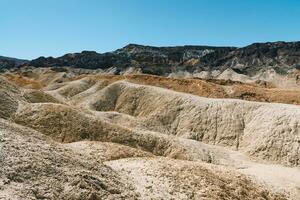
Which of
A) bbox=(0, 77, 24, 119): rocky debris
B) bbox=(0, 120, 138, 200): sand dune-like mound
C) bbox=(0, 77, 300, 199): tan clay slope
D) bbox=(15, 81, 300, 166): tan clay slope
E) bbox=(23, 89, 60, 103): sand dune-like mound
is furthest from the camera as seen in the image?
bbox=(23, 89, 60, 103): sand dune-like mound

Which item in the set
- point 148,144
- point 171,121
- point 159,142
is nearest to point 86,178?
point 148,144

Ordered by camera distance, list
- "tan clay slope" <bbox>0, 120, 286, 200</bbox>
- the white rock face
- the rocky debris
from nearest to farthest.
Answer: "tan clay slope" <bbox>0, 120, 286, 200</bbox>
the rocky debris
the white rock face

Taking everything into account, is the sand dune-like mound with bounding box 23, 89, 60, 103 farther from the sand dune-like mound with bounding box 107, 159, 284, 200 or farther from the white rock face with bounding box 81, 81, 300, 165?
the sand dune-like mound with bounding box 107, 159, 284, 200

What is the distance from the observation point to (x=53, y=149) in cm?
2567

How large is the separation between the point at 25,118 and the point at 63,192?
27.7 metres

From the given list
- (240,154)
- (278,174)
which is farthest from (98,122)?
(278,174)

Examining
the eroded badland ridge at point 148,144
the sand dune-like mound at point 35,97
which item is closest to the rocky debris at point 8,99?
the eroded badland ridge at point 148,144

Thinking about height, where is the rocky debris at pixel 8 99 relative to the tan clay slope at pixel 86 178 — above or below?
above

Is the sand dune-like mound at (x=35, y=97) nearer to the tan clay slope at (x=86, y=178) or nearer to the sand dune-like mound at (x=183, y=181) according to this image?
the tan clay slope at (x=86, y=178)

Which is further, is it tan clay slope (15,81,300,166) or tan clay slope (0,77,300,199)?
tan clay slope (15,81,300,166)

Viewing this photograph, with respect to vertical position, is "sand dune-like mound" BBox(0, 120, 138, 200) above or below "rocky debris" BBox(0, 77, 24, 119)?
below

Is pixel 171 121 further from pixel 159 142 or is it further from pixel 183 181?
pixel 183 181

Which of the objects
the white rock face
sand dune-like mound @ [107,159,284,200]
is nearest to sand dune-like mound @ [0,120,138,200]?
sand dune-like mound @ [107,159,284,200]

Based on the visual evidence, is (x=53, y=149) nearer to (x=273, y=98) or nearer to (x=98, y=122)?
(x=98, y=122)
